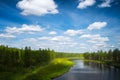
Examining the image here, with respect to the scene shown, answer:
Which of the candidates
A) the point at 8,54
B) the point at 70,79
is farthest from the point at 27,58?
the point at 70,79

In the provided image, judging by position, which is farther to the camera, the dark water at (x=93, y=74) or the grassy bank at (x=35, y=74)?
the dark water at (x=93, y=74)

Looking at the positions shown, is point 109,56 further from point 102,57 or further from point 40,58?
point 40,58

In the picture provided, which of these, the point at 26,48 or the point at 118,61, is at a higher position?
the point at 26,48

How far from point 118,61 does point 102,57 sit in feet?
153

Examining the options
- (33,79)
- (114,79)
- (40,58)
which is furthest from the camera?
(40,58)

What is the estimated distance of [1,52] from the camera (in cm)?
9738

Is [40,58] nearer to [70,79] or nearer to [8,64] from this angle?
[8,64]

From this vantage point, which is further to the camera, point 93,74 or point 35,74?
point 93,74

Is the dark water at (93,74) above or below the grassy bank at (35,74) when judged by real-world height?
below

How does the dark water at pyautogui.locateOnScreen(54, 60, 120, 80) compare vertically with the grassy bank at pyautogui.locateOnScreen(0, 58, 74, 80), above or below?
below

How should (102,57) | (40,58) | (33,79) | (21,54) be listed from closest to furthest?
(33,79) → (21,54) → (40,58) → (102,57)

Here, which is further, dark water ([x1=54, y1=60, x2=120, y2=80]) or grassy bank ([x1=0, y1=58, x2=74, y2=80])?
dark water ([x1=54, y1=60, x2=120, y2=80])

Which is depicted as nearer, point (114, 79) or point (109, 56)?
point (114, 79)

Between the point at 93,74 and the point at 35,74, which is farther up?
the point at 35,74
